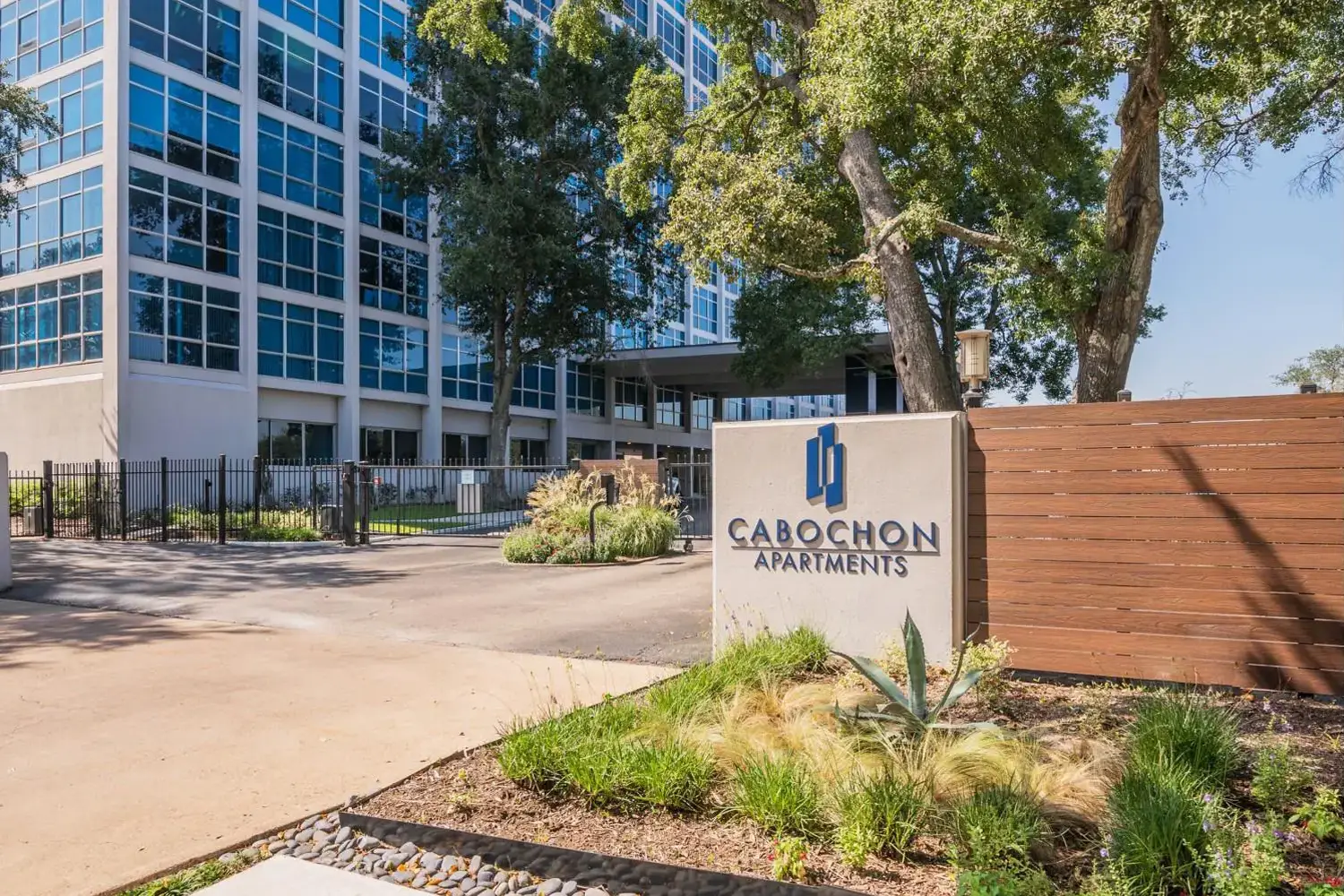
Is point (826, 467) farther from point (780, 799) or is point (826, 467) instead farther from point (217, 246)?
point (217, 246)

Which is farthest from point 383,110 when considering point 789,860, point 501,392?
point 789,860

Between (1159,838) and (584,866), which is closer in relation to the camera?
(1159,838)

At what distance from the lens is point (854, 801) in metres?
3.40

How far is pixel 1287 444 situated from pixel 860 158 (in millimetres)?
8277

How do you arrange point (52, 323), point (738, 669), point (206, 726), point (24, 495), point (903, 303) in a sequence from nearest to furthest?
point (206, 726) < point (738, 669) < point (903, 303) < point (24, 495) < point (52, 323)

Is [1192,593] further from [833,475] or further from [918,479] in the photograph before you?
[833,475]

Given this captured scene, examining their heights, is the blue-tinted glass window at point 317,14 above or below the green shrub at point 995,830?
above

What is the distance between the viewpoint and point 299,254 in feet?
91.7

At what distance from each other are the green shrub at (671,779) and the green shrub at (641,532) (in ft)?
32.1

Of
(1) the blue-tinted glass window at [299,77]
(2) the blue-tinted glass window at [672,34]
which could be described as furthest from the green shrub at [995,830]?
(2) the blue-tinted glass window at [672,34]

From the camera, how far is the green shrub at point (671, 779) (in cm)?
369

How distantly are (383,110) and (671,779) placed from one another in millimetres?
31995

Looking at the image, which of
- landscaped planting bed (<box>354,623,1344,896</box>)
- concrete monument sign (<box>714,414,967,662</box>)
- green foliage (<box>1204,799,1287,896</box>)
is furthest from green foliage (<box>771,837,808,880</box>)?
concrete monument sign (<box>714,414,967,662</box>)

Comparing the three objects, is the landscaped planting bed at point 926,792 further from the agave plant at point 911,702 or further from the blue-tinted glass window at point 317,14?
the blue-tinted glass window at point 317,14
